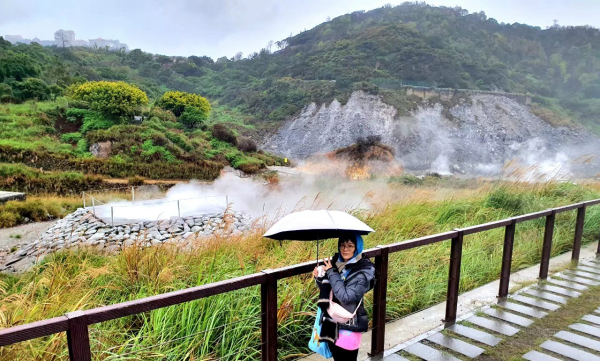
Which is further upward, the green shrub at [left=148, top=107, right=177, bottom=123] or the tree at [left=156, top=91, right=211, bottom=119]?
the tree at [left=156, top=91, right=211, bottom=119]

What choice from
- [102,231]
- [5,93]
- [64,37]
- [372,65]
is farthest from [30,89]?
[372,65]

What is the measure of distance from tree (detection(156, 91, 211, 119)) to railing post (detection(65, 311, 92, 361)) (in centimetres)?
2478

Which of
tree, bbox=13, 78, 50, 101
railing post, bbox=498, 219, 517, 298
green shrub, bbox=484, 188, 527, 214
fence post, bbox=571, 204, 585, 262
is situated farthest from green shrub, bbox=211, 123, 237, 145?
railing post, bbox=498, 219, 517, 298

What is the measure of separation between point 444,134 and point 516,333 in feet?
125

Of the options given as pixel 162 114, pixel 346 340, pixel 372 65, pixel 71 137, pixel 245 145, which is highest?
pixel 372 65

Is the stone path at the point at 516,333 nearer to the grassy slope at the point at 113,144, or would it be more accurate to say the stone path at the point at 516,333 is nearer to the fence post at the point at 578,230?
the fence post at the point at 578,230

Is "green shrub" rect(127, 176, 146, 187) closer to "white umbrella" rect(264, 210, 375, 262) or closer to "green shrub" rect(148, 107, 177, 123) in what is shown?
"green shrub" rect(148, 107, 177, 123)

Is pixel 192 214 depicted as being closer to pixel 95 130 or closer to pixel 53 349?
pixel 95 130

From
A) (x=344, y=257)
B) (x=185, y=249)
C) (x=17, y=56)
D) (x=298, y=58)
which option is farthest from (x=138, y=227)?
(x=298, y=58)

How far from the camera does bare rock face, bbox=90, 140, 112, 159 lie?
63.7 feet

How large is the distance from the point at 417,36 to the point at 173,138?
138ft

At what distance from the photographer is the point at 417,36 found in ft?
175

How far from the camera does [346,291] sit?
196 centimetres

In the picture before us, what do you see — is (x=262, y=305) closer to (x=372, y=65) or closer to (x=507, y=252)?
(x=507, y=252)
